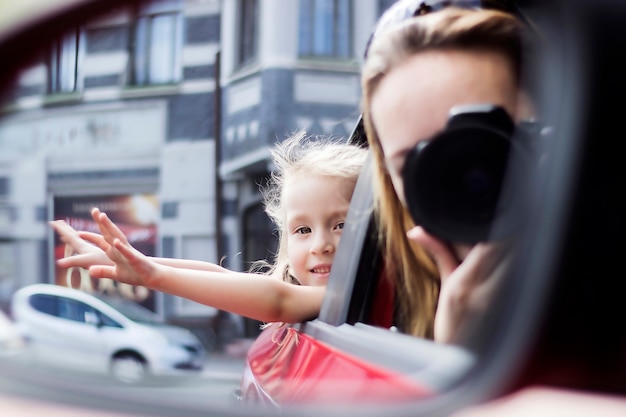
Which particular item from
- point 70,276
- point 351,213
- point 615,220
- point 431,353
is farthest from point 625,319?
point 70,276

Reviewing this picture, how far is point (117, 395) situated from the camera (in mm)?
1162

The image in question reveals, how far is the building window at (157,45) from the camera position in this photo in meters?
1.48

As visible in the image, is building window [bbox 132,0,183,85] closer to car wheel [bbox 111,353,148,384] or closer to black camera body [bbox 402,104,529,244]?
car wheel [bbox 111,353,148,384]

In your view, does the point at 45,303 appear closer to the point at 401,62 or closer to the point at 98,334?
the point at 98,334

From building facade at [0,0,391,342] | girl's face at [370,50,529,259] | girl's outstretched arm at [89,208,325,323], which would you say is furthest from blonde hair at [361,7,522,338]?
girl's outstretched arm at [89,208,325,323]

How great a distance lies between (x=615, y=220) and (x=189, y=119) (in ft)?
2.85

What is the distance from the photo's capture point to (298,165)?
1522 millimetres

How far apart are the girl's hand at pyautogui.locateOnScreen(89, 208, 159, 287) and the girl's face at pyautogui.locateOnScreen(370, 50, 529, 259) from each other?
1.77 feet

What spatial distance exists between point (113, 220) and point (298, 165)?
0.36 meters

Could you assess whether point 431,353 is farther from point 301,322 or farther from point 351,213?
point 301,322

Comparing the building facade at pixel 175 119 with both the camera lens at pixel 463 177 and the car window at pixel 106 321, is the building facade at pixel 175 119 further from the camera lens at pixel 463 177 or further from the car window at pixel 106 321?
the camera lens at pixel 463 177

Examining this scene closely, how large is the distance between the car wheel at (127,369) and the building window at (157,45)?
519 millimetres

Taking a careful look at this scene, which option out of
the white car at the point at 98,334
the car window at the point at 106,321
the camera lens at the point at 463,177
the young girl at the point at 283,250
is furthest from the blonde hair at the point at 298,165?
the camera lens at the point at 463,177

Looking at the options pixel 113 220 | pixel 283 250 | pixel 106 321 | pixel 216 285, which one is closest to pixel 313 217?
pixel 283 250
